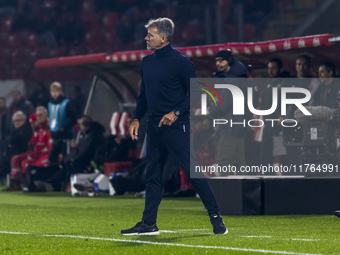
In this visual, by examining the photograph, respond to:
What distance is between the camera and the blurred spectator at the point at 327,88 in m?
11.3

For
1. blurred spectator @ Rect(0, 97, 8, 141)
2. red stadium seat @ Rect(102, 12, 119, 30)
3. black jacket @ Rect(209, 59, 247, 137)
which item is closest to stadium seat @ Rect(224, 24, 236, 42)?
red stadium seat @ Rect(102, 12, 119, 30)

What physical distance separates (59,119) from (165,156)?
8.73 meters

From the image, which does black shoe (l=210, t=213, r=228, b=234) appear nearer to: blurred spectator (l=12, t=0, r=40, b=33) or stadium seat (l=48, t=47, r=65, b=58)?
stadium seat (l=48, t=47, r=65, b=58)

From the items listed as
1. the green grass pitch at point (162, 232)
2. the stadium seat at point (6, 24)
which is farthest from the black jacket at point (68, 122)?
the stadium seat at point (6, 24)

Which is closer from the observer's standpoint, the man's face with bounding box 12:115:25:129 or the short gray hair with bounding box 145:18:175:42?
the short gray hair with bounding box 145:18:175:42

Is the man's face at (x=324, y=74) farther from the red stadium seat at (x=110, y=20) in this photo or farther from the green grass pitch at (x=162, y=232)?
the red stadium seat at (x=110, y=20)

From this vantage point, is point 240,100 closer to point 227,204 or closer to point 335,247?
point 227,204

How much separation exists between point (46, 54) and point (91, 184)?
12.0 meters

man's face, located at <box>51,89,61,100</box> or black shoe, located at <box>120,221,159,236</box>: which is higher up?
man's face, located at <box>51,89,61,100</box>

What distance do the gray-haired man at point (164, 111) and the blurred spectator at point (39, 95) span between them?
42.9 feet

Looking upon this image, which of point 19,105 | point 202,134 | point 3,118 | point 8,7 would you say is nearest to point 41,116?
point 19,105

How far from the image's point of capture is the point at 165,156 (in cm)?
800

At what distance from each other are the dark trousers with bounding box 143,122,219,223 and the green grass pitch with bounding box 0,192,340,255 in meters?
0.30

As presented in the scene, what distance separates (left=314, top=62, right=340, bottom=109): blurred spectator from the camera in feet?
36.9
